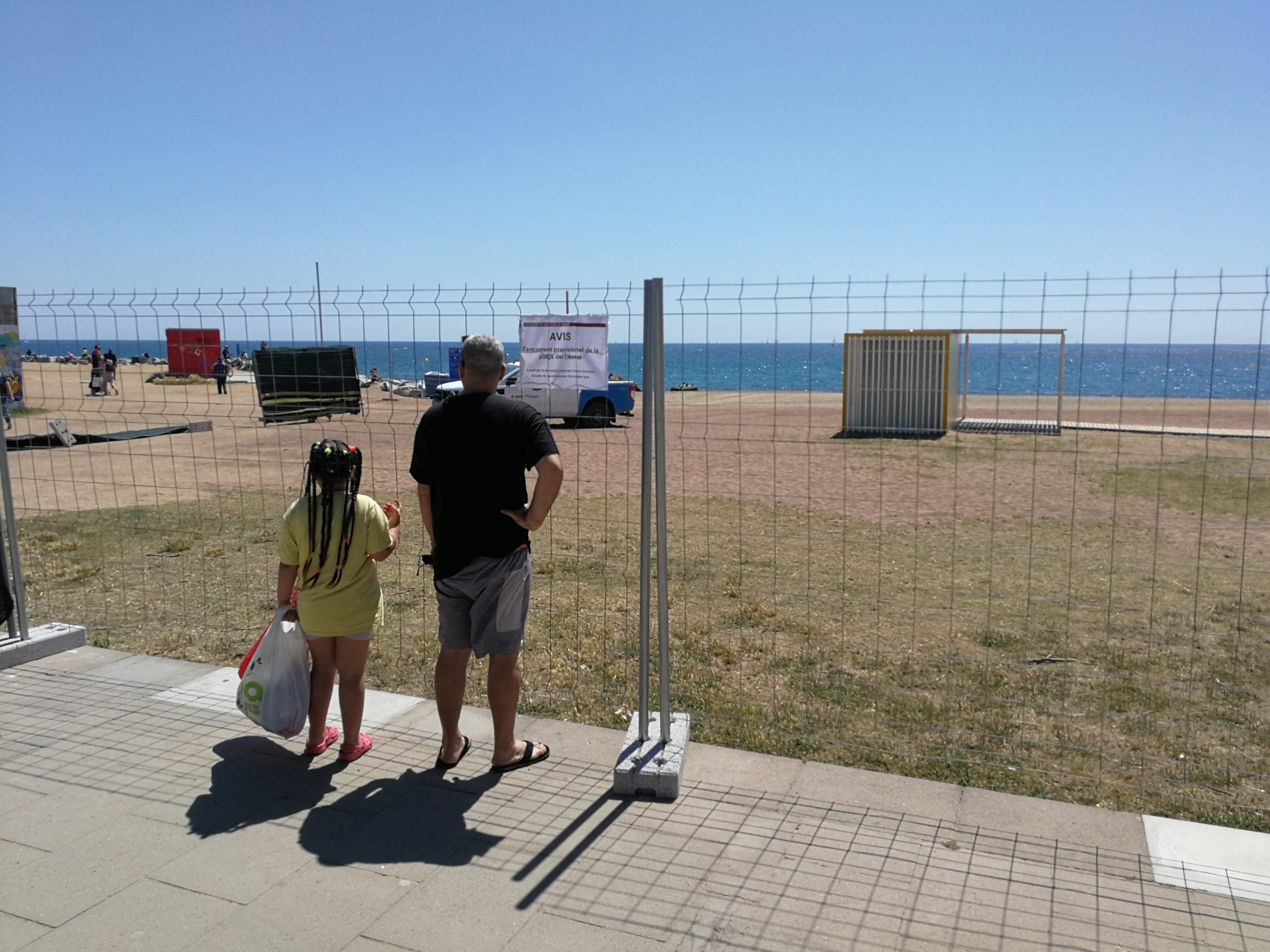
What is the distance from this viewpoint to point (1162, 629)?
6.64 meters

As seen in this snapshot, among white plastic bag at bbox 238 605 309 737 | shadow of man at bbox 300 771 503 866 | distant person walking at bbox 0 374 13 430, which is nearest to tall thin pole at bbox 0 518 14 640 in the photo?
distant person walking at bbox 0 374 13 430

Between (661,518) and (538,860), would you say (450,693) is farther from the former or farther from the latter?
(661,518)

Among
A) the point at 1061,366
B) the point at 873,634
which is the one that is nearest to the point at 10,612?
the point at 873,634

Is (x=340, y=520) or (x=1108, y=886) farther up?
(x=340, y=520)

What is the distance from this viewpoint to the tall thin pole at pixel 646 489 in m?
4.05

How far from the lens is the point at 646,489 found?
4094 millimetres

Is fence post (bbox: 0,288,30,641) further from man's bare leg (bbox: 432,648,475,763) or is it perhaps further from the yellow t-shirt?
man's bare leg (bbox: 432,648,475,763)

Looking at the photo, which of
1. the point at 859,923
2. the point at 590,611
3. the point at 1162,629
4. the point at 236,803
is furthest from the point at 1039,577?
the point at 236,803

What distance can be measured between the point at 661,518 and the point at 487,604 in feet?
2.60

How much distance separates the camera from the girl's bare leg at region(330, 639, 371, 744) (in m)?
4.30

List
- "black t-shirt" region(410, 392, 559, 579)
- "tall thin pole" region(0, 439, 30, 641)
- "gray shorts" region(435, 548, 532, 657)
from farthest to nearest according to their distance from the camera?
1. "tall thin pole" region(0, 439, 30, 641)
2. "gray shorts" region(435, 548, 532, 657)
3. "black t-shirt" region(410, 392, 559, 579)

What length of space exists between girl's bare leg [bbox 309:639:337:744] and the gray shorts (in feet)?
1.73

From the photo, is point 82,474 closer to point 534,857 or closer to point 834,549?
point 834,549

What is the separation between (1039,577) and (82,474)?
12827 mm
